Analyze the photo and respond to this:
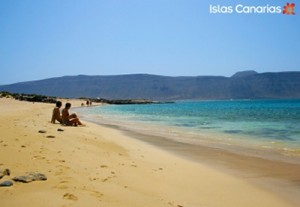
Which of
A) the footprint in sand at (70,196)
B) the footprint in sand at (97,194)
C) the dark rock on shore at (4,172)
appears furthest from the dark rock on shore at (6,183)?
the footprint in sand at (97,194)

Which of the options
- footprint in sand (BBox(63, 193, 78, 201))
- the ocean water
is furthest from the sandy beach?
the ocean water

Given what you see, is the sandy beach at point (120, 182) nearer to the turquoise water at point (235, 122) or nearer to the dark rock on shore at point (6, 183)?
the dark rock on shore at point (6, 183)

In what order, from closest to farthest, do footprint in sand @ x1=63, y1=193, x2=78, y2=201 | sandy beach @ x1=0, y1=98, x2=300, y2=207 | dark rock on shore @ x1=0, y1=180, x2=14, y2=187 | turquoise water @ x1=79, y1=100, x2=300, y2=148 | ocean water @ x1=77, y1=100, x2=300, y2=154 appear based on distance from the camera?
footprint in sand @ x1=63, y1=193, x2=78, y2=201, sandy beach @ x1=0, y1=98, x2=300, y2=207, dark rock on shore @ x1=0, y1=180, x2=14, y2=187, ocean water @ x1=77, y1=100, x2=300, y2=154, turquoise water @ x1=79, y1=100, x2=300, y2=148

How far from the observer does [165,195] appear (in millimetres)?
5180

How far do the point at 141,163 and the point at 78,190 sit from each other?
3209 mm

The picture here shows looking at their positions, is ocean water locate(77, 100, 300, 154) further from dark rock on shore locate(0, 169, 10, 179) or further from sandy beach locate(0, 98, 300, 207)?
dark rock on shore locate(0, 169, 10, 179)

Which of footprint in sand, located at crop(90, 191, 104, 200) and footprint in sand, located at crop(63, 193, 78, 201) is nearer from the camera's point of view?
footprint in sand, located at crop(63, 193, 78, 201)

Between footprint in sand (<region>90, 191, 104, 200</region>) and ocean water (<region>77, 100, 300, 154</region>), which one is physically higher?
footprint in sand (<region>90, 191, 104, 200</region>)

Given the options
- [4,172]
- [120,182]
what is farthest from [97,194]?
[4,172]

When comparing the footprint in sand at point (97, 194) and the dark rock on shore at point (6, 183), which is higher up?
the dark rock on shore at point (6, 183)

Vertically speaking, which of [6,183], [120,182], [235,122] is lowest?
[235,122]

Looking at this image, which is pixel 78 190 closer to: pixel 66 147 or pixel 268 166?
pixel 66 147

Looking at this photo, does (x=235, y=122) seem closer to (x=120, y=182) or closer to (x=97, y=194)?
(x=120, y=182)

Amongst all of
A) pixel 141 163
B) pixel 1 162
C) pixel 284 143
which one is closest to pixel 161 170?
pixel 141 163
